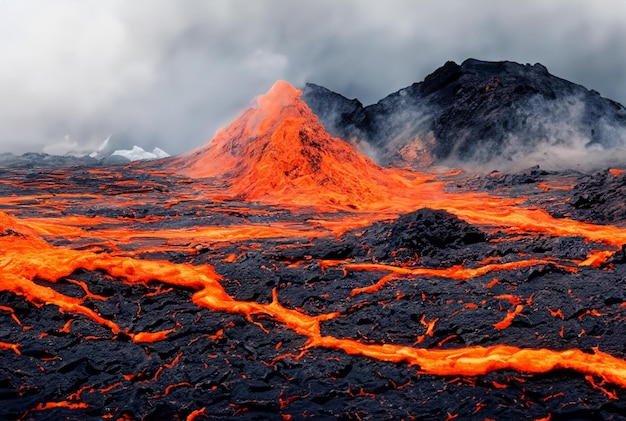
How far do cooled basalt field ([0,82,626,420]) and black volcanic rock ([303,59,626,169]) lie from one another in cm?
3701

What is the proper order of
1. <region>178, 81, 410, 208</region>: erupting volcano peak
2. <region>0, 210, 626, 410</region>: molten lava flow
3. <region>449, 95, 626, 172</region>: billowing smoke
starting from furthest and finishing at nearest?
<region>449, 95, 626, 172</region>: billowing smoke, <region>178, 81, 410, 208</region>: erupting volcano peak, <region>0, 210, 626, 410</region>: molten lava flow

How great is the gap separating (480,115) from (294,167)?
3868 centimetres

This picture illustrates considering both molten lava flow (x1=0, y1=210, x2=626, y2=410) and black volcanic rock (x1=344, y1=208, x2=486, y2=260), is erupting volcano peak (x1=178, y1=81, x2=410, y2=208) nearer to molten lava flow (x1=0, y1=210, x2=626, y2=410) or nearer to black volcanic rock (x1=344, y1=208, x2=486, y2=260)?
black volcanic rock (x1=344, y1=208, x2=486, y2=260)

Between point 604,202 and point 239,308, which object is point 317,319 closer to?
point 239,308

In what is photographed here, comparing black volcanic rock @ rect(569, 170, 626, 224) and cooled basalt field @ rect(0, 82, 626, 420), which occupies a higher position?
black volcanic rock @ rect(569, 170, 626, 224)

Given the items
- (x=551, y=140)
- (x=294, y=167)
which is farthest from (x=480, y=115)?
(x=294, y=167)

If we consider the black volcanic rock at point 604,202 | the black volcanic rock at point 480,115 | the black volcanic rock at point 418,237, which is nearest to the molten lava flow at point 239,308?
the black volcanic rock at point 418,237

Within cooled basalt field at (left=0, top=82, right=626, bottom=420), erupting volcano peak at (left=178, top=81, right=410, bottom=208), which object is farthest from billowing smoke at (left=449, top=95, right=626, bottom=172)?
cooled basalt field at (left=0, top=82, right=626, bottom=420)

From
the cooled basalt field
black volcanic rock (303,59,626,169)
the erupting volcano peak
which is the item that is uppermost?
black volcanic rock (303,59,626,169)

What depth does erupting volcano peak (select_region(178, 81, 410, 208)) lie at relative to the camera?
22.6 meters

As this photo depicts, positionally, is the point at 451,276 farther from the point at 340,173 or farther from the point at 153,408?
the point at 340,173

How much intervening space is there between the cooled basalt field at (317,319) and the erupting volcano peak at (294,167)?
6.96 meters

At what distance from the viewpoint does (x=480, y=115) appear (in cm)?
5353

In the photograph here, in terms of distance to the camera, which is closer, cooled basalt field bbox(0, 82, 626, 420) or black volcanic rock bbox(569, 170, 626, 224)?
cooled basalt field bbox(0, 82, 626, 420)
